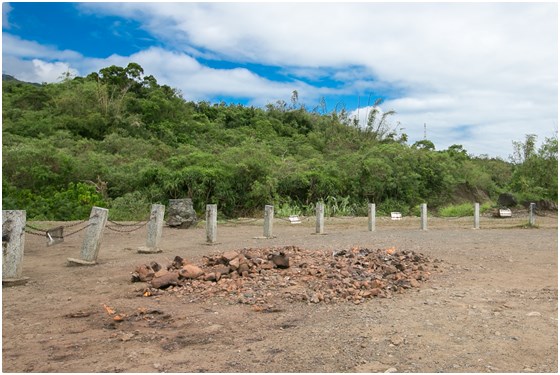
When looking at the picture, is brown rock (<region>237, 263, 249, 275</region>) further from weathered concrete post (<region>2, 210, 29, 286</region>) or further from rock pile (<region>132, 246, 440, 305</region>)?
weathered concrete post (<region>2, 210, 29, 286</region>)

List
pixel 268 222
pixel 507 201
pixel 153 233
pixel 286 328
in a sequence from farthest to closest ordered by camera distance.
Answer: pixel 507 201 → pixel 268 222 → pixel 153 233 → pixel 286 328

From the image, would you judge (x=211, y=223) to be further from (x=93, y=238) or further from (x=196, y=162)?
(x=196, y=162)

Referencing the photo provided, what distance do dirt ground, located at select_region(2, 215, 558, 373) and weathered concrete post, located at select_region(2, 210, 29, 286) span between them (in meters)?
0.25

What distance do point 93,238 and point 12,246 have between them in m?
1.66

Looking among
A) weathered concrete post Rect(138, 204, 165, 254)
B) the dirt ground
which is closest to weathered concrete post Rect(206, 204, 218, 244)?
weathered concrete post Rect(138, 204, 165, 254)

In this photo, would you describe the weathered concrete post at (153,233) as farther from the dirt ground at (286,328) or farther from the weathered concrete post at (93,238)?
the dirt ground at (286,328)

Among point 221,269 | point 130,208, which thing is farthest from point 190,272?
point 130,208

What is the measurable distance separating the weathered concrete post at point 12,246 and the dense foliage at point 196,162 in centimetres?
1007

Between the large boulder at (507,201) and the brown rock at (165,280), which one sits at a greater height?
the large boulder at (507,201)

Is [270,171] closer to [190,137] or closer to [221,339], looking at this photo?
[190,137]

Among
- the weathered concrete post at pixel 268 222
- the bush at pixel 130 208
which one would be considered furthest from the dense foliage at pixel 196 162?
→ the weathered concrete post at pixel 268 222

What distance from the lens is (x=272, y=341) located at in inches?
175

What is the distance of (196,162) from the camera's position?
20766 millimetres

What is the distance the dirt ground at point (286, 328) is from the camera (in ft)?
12.9
